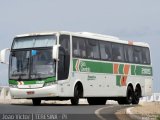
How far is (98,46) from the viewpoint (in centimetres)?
3234

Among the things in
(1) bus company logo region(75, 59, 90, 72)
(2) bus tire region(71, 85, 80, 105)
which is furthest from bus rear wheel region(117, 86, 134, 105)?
(2) bus tire region(71, 85, 80, 105)

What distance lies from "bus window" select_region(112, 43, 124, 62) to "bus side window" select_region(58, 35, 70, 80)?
206 inches

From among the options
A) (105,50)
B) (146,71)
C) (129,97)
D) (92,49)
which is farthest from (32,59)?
(146,71)

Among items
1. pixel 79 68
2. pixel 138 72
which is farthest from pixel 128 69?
pixel 79 68

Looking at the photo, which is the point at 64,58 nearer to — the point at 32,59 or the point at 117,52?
the point at 32,59

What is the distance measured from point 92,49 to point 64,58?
286cm

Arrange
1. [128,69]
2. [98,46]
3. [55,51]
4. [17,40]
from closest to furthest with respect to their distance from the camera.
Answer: [55,51]
[17,40]
[98,46]
[128,69]

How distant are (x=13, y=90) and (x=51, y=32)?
A: 3.17 meters

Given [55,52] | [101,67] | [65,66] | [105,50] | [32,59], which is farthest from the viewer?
[105,50]

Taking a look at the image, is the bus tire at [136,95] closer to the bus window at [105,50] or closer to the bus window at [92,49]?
the bus window at [105,50]

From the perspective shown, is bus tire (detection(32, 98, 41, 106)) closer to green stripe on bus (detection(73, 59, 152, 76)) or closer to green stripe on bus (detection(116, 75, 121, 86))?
green stripe on bus (detection(73, 59, 152, 76))

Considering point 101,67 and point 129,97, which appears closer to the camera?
point 101,67

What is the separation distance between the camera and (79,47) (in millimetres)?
30250

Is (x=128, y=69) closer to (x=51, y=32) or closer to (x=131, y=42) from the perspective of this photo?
(x=131, y=42)
